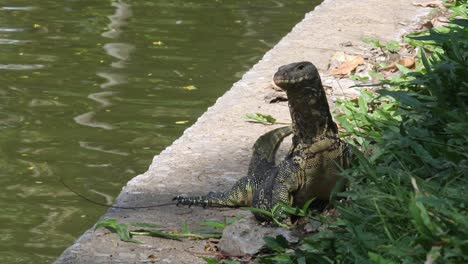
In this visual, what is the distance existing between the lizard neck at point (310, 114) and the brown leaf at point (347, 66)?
7.25ft

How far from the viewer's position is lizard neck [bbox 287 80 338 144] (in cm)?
451

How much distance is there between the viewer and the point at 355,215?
150 inches

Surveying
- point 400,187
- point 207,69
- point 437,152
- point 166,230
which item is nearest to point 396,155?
point 437,152

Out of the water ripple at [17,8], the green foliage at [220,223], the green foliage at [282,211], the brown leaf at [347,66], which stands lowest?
the water ripple at [17,8]

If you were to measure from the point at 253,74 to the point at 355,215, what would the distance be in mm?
3321

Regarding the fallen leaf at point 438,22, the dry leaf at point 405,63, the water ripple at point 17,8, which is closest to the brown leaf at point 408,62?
the dry leaf at point 405,63

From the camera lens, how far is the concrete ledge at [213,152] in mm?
4328

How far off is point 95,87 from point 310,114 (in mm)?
4234

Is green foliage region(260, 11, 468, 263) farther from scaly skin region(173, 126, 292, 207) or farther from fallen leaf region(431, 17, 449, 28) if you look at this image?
fallen leaf region(431, 17, 449, 28)

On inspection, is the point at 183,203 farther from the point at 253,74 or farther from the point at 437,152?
the point at 253,74

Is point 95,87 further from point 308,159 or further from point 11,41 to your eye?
point 308,159

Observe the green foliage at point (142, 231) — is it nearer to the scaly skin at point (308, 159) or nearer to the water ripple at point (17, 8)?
the scaly skin at point (308, 159)

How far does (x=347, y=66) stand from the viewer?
22.5 feet

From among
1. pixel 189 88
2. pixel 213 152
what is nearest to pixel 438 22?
pixel 189 88
